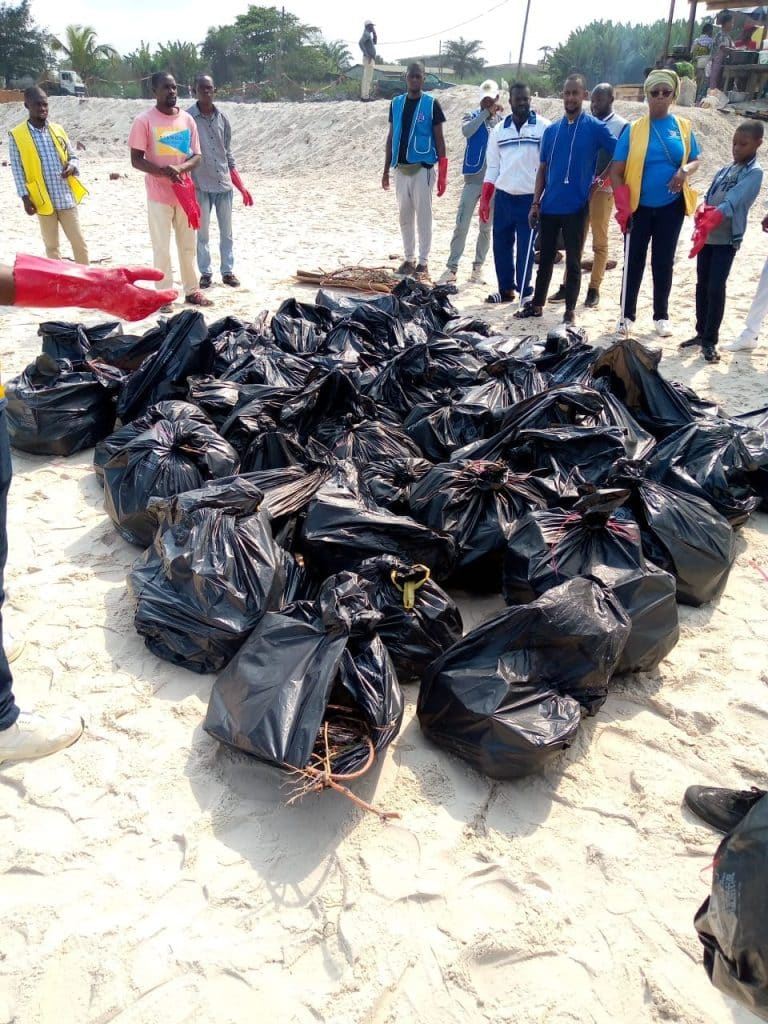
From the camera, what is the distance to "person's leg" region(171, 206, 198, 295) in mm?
5746

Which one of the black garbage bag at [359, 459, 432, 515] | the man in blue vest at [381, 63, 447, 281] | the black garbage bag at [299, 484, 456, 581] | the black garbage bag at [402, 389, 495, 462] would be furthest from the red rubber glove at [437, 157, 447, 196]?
the black garbage bag at [299, 484, 456, 581]

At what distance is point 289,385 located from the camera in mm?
3754

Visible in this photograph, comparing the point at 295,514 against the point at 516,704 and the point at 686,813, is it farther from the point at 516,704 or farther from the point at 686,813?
the point at 686,813

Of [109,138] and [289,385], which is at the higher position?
[109,138]

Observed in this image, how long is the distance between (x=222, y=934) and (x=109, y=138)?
1087 inches

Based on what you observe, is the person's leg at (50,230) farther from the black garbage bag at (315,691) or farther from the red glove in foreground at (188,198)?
the black garbage bag at (315,691)

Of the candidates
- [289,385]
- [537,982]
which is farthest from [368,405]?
[537,982]

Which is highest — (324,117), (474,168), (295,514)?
(324,117)

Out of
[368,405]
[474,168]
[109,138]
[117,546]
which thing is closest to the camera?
[117,546]

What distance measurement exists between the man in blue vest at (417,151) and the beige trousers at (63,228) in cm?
284

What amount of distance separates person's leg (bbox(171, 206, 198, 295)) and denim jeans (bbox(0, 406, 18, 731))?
14.9 feet

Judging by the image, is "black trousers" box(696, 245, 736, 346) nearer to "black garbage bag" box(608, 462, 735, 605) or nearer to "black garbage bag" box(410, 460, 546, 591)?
"black garbage bag" box(608, 462, 735, 605)

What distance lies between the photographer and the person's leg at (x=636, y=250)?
494 centimetres

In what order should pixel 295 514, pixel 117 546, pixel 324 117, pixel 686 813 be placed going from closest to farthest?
pixel 686 813
pixel 295 514
pixel 117 546
pixel 324 117
